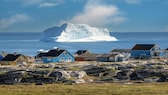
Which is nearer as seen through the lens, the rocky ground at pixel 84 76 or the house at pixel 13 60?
the rocky ground at pixel 84 76

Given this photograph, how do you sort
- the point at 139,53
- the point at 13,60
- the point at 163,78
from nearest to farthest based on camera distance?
the point at 163,78, the point at 13,60, the point at 139,53

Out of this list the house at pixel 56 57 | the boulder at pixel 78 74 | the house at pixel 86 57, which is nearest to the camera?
the boulder at pixel 78 74

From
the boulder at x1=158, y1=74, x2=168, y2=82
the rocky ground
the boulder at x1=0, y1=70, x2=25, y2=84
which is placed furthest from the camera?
the boulder at x1=158, y1=74, x2=168, y2=82

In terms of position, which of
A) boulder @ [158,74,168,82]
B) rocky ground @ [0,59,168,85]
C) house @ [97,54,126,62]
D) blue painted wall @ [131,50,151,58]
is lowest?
boulder @ [158,74,168,82]

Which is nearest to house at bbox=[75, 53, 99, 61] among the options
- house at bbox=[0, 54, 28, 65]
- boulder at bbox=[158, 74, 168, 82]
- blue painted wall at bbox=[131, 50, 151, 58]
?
blue painted wall at bbox=[131, 50, 151, 58]

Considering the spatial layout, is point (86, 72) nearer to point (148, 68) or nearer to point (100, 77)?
point (100, 77)

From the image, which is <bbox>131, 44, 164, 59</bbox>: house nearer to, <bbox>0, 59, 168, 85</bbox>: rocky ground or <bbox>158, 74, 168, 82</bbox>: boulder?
<bbox>0, 59, 168, 85</bbox>: rocky ground

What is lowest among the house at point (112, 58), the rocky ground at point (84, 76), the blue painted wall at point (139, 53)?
the rocky ground at point (84, 76)

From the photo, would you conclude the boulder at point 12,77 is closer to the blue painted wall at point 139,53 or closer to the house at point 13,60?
the house at point 13,60

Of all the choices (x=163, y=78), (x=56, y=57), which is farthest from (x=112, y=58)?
(x=163, y=78)

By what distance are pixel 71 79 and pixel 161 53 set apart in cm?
4849

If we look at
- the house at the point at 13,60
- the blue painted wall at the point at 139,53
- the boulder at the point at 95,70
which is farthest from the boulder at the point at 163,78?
the blue painted wall at the point at 139,53

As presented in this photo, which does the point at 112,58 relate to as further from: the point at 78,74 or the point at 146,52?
the point at 78,74

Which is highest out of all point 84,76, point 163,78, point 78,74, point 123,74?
point 78,74
